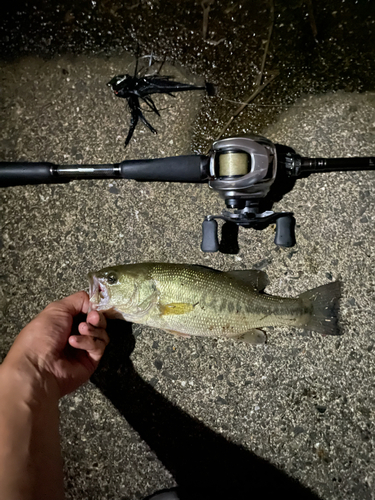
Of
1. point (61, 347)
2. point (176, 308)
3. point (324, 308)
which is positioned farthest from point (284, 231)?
point (61, 347)

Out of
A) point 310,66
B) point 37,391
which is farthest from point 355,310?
point 37,391

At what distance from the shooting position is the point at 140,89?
2.33 metres

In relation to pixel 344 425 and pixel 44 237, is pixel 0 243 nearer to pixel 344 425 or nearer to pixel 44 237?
pixel 44 237

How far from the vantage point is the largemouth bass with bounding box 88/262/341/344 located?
6.68 feet

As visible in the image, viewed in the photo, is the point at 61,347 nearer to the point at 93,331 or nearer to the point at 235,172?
Answer: the point at 93,331

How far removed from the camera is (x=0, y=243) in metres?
2.41

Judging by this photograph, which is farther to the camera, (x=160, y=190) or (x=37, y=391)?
(x=160, y=190)

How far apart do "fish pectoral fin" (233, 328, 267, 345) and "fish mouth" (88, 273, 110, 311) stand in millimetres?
979

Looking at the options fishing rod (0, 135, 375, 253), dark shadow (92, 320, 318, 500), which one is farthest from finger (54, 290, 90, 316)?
fishing rod (0, 135, 375, 253)

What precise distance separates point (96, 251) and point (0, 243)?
797 mm

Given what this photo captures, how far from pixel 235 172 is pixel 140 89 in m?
1.16

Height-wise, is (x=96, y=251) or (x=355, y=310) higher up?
(x=96, y=251)

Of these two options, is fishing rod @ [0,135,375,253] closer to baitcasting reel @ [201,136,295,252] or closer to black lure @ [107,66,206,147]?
baitcasting reel @ [201,136,295,252]

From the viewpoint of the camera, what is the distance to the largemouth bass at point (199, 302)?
2037 millimetres
